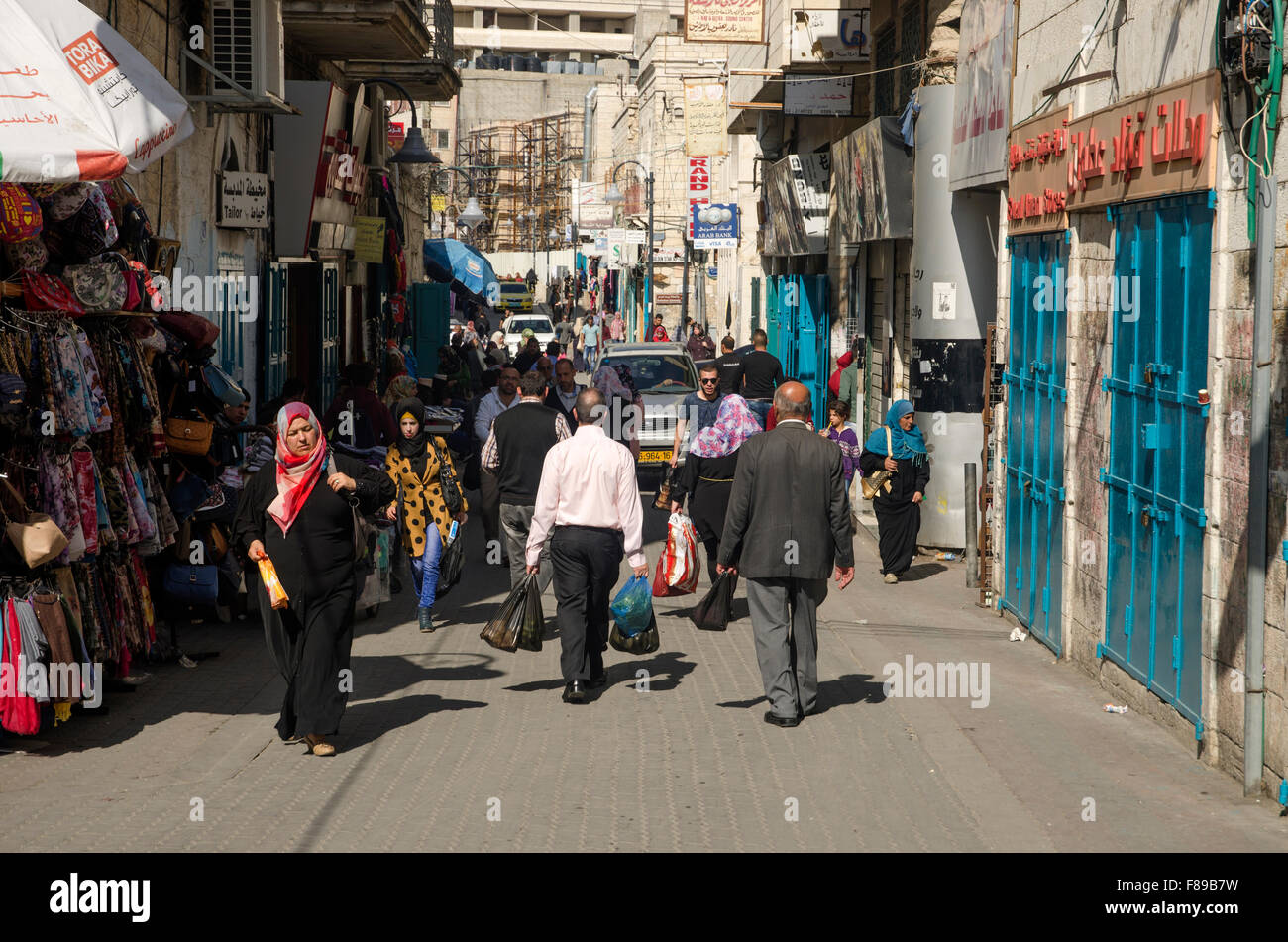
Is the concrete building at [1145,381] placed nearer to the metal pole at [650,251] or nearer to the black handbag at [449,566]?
the black handbag at [449,566]

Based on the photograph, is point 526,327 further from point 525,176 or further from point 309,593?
point 309,593

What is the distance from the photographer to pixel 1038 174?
10594 millimetres

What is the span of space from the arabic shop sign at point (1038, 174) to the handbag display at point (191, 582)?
606 cm

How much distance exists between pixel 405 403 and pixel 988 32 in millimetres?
5532

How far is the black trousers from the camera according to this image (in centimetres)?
888

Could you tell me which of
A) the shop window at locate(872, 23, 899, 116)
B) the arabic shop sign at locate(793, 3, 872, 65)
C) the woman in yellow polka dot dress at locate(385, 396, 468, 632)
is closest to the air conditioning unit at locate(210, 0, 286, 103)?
the woman in yellow polka dot dress at locate(385, 396, 468, 632)

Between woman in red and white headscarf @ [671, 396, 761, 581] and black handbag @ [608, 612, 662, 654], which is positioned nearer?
black handbag @ [608, 612, 662, 654]

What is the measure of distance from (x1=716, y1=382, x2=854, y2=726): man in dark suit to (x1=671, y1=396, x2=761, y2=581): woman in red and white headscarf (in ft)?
9.80

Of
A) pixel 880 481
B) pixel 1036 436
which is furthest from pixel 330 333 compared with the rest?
pixel 1036 436

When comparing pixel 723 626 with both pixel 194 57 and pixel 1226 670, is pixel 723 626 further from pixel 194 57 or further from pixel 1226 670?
pixel 194 57

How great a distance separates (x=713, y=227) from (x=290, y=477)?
2763cm

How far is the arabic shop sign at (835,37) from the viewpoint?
2048 centimetres

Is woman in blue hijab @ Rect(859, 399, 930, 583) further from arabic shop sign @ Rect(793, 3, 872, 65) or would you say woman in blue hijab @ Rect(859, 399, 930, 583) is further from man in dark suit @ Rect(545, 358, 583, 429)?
arabic shop sign @ Rect(793, 3, 872, 65)

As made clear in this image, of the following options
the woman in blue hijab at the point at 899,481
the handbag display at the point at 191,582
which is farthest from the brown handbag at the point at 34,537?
the woman in blue hijab at the point at 899,481
